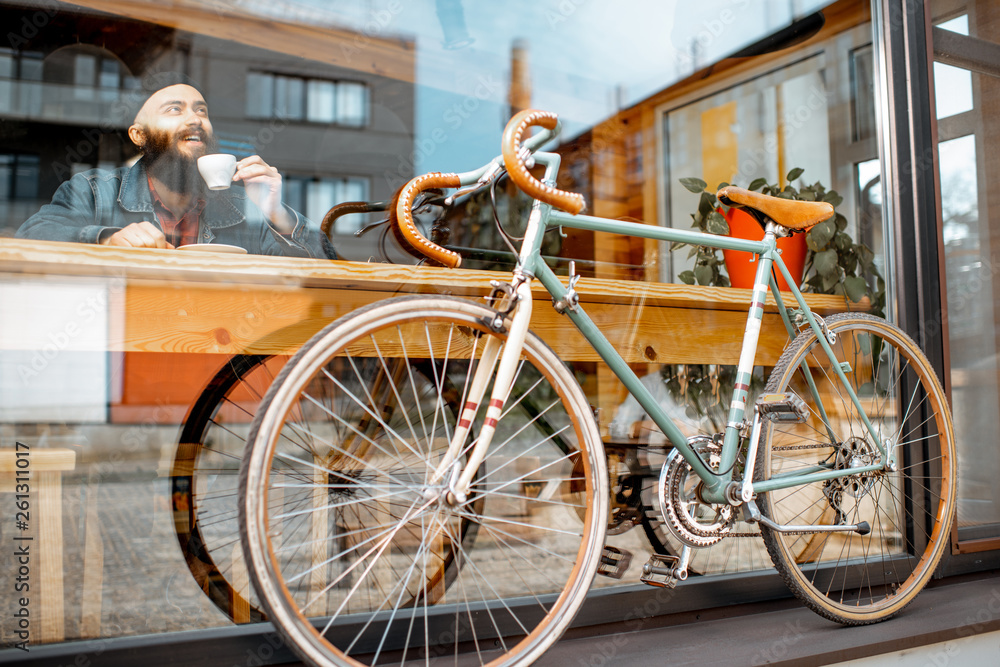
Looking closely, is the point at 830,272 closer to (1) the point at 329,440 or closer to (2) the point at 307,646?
(1) the point at 329,440

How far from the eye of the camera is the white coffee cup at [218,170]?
159 centimetres

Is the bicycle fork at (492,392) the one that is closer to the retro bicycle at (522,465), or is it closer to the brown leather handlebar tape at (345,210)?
the retro bicycle at (522,465)

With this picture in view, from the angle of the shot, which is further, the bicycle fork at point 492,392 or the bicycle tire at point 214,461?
the bicycle tire at point 214,461

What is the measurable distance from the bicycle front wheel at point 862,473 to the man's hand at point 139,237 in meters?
1.34

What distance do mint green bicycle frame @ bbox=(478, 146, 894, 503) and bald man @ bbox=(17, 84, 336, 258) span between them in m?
0.62

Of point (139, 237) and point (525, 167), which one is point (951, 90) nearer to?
point (525, 167)

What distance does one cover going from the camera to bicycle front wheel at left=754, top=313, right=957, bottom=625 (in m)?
1.56

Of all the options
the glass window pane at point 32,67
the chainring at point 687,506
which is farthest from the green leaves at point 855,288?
the glass window pane at point 32,67

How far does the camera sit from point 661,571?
4.53 feet

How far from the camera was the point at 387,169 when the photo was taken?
226cm

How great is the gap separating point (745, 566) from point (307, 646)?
119cm

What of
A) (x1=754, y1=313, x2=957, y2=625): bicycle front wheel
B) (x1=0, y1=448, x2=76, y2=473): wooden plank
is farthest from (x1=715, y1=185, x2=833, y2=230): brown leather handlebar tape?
(x1=0, y1=448, x2=76, y2=473): wooden plank

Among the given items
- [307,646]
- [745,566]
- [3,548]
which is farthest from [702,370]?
[3,548]

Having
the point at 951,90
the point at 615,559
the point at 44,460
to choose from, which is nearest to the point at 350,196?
the point at 44,460
